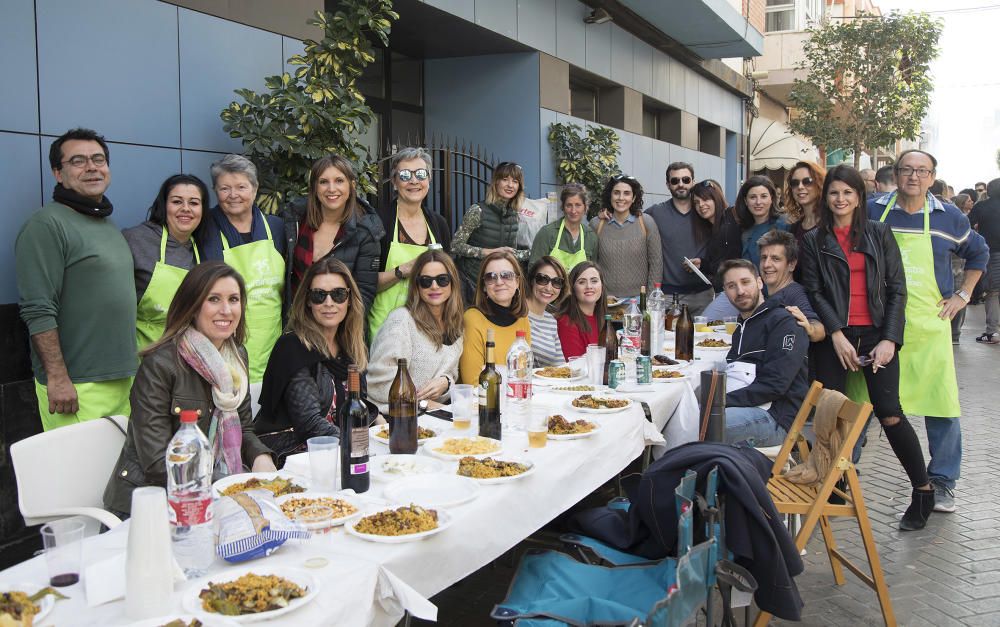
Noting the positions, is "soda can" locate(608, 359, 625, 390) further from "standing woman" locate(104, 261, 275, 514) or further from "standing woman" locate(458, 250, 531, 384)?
"standing woman" locate(104, 261, 275, 514)

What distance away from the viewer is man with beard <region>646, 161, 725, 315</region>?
7191 millimetres

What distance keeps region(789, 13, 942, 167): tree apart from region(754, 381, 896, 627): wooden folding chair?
47.4ft

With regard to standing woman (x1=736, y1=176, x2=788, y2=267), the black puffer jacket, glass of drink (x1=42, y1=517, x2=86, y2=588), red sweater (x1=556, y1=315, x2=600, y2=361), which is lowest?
glass of drink (x1=42, y1=517, x2=86, y2=588)

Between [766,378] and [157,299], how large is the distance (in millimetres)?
Answer: 3442

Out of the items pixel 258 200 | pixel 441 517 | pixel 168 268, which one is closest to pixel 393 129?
pixel 258 200

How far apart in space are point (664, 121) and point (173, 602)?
15.8 m

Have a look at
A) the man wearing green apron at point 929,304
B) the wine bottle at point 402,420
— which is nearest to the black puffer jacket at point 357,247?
the wine bottle at point 402,420

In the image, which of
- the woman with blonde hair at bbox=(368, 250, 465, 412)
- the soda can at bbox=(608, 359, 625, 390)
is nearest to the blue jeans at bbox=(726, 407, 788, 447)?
the soda can at bbox=(608, 359, 625, 390)

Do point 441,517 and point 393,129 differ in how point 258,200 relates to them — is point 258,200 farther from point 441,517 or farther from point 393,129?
point 393,129

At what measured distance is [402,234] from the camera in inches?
203

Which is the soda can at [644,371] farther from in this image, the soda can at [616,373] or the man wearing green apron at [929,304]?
the man wearing green apron at [929,304]

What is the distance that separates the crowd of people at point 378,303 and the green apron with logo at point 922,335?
12 millimetres

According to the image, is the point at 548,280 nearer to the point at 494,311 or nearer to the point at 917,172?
the point at 494,311

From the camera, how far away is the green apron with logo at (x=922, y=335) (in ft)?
16.6
